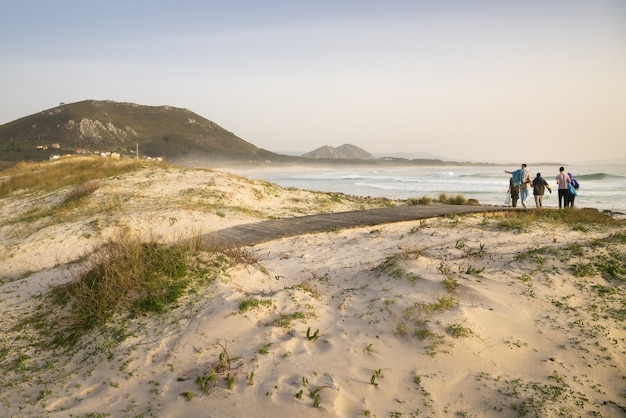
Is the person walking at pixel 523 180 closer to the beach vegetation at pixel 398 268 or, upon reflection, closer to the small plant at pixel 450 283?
the beach vegetation at pixel 398 268

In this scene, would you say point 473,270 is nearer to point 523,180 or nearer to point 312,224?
point 312,224

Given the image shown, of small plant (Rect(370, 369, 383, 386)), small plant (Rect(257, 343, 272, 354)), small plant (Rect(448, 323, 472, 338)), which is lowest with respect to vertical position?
small plant (Rect(370, 369, 383, 386))

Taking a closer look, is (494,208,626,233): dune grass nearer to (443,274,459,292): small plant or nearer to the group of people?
the group of people

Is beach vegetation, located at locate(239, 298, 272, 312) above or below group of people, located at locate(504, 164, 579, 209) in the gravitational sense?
below

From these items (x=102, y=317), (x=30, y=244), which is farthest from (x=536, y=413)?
(x=30, y=244)

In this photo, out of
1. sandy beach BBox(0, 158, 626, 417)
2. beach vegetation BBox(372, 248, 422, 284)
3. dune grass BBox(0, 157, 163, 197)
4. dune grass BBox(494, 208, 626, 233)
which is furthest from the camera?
dune grass BBox(0, 157, 163, 197)

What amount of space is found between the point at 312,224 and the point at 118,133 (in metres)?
88.8

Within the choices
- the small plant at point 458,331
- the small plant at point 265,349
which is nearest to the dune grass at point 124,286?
the small plant at point 265,349

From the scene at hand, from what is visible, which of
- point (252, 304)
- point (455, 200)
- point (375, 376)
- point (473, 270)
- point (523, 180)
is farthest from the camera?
A: point (455, 200)

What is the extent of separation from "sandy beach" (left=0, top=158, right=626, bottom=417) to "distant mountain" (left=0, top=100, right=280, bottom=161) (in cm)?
6264

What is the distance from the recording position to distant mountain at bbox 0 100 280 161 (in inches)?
2904

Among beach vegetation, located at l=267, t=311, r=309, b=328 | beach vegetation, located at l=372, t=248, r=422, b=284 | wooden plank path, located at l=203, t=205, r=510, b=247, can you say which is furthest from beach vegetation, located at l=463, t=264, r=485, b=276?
wooden plank path, located at l=203, t=205, r=510, b=247

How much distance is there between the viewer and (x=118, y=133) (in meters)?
88.2

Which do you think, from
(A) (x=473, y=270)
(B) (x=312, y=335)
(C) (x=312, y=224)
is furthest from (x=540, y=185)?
(B) (x=312, y=335)
